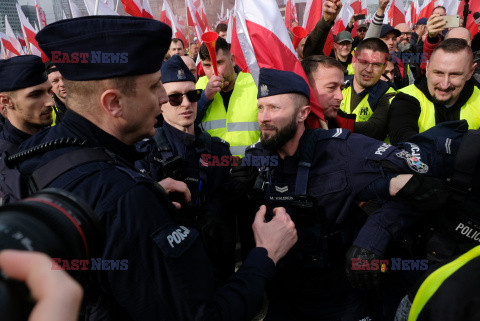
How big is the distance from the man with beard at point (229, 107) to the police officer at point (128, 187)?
2.33m

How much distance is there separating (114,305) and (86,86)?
2.69ft

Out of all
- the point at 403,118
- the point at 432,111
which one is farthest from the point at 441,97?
the point at 403,118

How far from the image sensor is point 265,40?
2.95m

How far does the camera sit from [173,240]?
1.09 meters

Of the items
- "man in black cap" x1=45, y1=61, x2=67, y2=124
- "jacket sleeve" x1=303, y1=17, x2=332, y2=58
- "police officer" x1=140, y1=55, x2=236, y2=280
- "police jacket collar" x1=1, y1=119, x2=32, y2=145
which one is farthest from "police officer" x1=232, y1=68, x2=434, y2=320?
"man in black cap" x1=45, y1=61, x2=67, y2=124

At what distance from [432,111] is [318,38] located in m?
1.55

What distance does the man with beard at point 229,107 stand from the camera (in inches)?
151

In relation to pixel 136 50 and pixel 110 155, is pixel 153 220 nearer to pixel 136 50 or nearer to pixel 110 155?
pixel 110 155

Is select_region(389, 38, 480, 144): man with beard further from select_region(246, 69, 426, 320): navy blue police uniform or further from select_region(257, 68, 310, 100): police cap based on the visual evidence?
select_region(257, 68, 310, 100): police cap

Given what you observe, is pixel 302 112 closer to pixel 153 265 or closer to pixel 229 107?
pixel 229 107

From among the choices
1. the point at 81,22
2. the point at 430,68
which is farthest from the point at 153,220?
the point at 430,68

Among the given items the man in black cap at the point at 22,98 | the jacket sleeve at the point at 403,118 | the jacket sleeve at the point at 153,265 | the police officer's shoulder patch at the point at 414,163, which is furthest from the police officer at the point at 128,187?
the man in black cap at the point at 22,98

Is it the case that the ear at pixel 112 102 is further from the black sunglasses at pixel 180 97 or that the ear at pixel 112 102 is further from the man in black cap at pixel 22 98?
the man in black cap at pixel 22 98

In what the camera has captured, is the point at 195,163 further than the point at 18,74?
No
